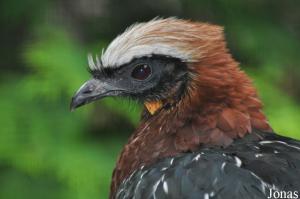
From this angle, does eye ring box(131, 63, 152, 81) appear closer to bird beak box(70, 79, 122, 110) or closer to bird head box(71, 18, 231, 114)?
bird head box(71, 18, 231, 114)

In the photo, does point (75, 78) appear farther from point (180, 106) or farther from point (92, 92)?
point (180, 106)

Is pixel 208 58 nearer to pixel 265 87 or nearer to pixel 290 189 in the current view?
pixel 290 189

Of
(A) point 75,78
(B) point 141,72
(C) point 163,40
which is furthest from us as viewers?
(A) point 75,78

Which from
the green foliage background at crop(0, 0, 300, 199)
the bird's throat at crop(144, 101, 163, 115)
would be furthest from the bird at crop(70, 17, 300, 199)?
the green foliage background at crop(0, 0, 300, 199)

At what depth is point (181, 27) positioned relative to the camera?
5.10 metres

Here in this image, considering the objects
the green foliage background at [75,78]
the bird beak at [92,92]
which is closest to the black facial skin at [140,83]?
the bird beak at [92,92]

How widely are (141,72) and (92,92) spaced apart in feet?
0.94

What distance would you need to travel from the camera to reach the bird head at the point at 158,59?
508cm

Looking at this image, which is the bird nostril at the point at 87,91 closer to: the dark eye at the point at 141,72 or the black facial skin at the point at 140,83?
the black facial skin at the point at 140,83

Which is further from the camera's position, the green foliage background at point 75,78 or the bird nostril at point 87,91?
the green foliage background at point 75,78

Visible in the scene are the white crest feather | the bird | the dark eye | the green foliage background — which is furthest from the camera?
the green foliage background

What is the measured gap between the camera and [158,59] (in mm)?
5133

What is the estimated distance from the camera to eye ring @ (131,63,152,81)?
5199 millimetres

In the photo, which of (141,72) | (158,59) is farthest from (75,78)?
(158,59)
